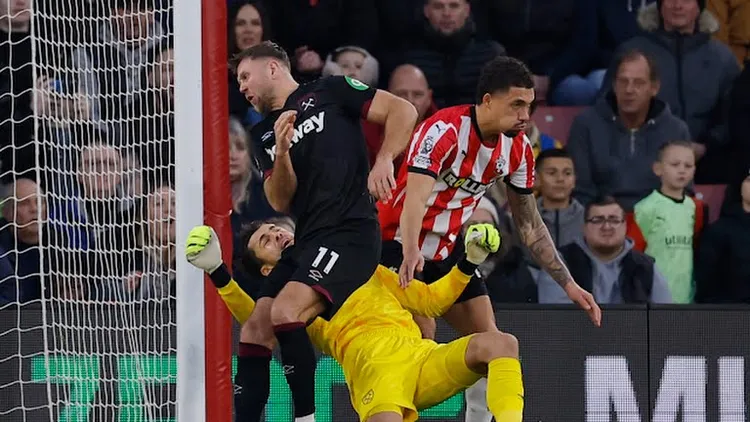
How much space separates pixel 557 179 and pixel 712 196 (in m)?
0.96

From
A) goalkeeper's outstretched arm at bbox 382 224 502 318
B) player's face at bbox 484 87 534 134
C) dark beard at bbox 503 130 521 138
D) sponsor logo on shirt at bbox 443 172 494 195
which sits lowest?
goalkeeper's outstretched arm at bbox 382 224 502 318

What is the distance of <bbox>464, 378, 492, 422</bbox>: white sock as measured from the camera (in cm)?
708

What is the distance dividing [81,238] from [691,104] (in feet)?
13.5

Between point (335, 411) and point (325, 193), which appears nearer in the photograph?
point (325, 193)

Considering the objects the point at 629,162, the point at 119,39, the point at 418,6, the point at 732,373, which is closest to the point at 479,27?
the point at 418,6

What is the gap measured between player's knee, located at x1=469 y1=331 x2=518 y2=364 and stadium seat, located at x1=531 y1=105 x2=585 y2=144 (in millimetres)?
3612

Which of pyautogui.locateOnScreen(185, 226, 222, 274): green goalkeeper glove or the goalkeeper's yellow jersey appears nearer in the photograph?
pyautogui.locateOnScreen(185, 226, 222, 274): green goalkeeper glove

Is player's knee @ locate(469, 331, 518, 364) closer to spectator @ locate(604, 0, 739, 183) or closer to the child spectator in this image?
the child spectator

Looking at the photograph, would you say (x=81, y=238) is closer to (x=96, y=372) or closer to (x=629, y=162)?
(x=96, y=372)

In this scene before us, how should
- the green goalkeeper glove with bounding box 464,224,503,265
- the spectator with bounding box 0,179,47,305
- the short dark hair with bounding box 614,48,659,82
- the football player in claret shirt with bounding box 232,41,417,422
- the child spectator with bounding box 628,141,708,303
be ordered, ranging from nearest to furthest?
the green goalkeeper glove with bounding box 464,224,503,265, the football player in claret shirt with bounding box 232,41,417,422, the spectator with bounding box 0,179,47,305, the child spectator with bounding box 628,141,708,303, the short dark hair with bounding box 614,48,659,82

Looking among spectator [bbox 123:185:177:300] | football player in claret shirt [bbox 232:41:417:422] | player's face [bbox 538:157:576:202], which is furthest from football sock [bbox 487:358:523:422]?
player's face [bbox 538:157:576:202]

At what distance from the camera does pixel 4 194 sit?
27.3 feet

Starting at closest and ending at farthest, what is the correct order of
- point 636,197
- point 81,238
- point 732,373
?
point 81,238, point 732,373, point 636,197

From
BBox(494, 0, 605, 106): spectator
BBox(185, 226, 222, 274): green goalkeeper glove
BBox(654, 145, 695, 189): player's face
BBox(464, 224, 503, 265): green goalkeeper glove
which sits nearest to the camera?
BBox(185, 226, 222, 274): green goalkeeper glove
